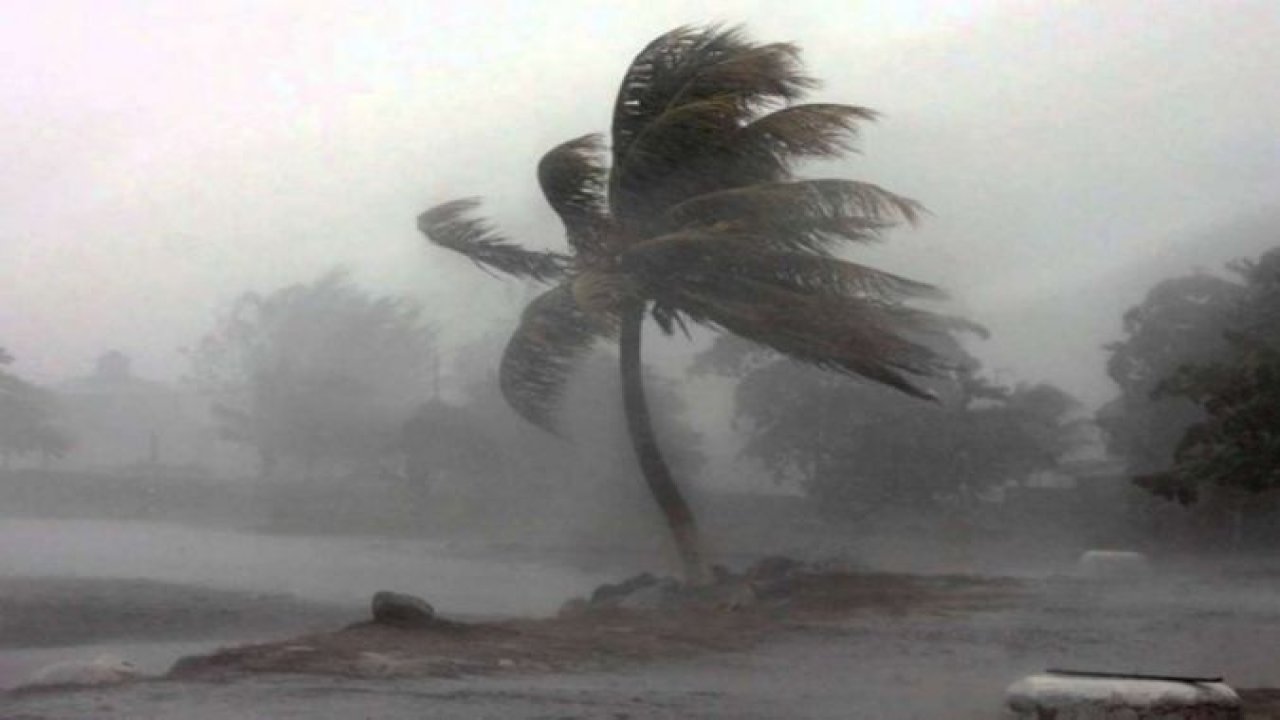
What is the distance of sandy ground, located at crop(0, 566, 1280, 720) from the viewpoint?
8609 mm

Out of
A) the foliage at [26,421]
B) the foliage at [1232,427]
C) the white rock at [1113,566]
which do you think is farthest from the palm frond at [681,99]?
the foliage at [26,421]

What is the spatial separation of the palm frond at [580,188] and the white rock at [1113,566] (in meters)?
5.94

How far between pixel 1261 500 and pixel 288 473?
40.5 feet

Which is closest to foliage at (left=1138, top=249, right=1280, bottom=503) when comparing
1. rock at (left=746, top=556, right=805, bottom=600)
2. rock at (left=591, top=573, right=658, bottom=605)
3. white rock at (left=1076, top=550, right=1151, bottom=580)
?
white rock at (left=1076, top=550, right=1151, bottom=580)

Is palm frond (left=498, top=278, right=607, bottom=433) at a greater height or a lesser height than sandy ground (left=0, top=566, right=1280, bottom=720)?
greater

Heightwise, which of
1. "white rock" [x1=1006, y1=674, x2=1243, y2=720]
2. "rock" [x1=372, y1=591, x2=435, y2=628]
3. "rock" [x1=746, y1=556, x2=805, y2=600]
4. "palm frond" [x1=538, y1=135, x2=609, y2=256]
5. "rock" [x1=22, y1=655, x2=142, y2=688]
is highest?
"palm frond" [x1=538, y1=135, x2=609, y2=256]

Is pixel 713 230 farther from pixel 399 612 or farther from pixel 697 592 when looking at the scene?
pixel 399 612

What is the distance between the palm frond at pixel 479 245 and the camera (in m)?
16.4

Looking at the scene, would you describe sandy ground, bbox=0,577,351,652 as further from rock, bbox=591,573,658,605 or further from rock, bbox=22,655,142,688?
rock, bbox=22,655,142,688

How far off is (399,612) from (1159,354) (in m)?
10.7

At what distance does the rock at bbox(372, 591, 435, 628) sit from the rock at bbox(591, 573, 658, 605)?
3.54m

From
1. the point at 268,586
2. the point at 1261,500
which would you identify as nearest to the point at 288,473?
the point at 268,586

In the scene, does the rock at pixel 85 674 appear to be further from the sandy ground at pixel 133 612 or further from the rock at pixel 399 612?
the sandy ground at pixel 133 612

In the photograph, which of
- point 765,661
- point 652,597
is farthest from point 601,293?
point 765,661
